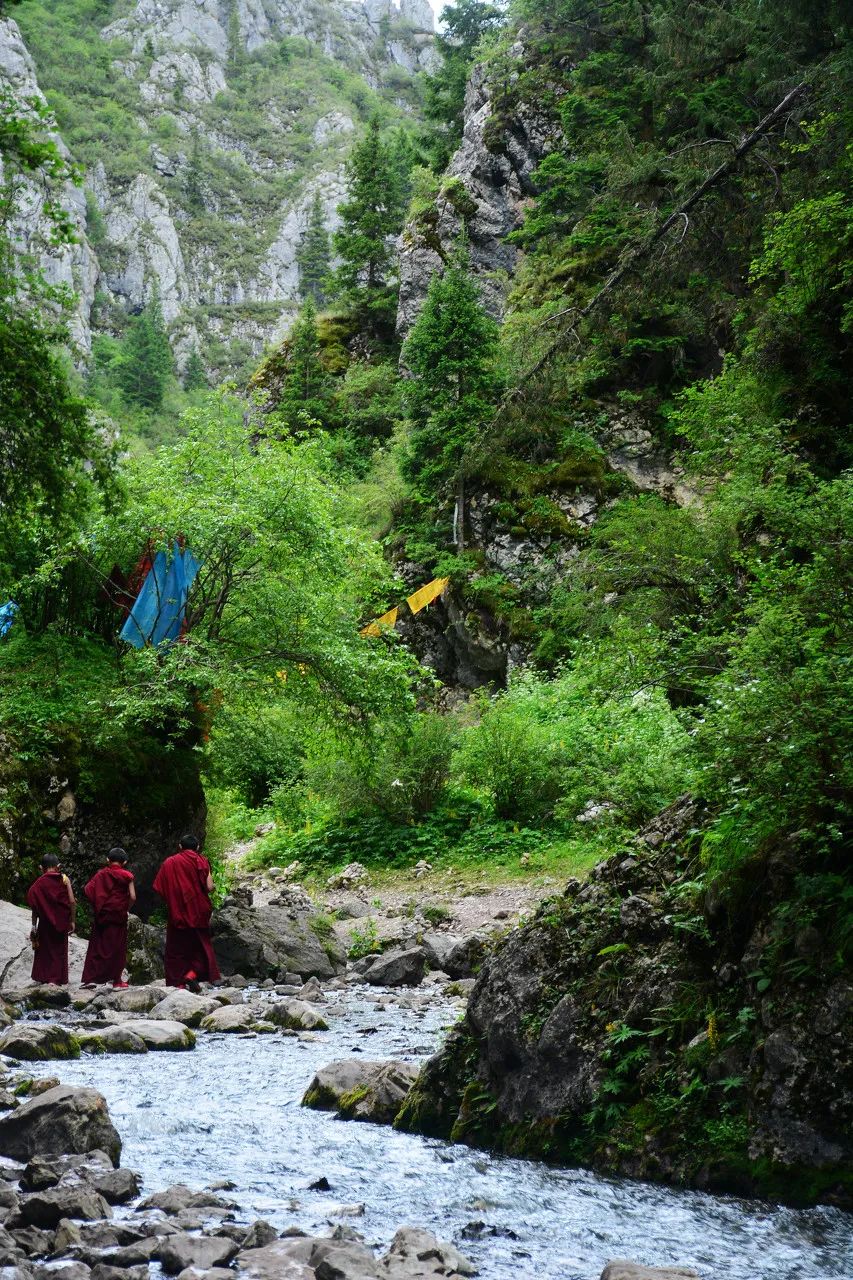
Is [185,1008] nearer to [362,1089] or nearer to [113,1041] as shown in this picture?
[113,1041]

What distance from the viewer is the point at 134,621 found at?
15.3 metres

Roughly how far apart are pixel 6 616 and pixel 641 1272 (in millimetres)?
14115

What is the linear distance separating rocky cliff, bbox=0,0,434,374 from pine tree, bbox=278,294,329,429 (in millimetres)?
55372

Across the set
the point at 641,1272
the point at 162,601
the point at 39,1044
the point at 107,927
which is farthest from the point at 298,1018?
the point at 162,601

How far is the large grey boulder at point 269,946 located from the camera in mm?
12586

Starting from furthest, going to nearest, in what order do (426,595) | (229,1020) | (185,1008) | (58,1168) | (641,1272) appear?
(426,595) → (185,1008) → (229,1020) → (58,1168) → (641,1272)

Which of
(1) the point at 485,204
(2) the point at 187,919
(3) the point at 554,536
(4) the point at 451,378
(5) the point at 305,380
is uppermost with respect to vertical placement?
(1) the point at 485,204

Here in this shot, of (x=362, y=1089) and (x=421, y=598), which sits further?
(x=421, y=598)

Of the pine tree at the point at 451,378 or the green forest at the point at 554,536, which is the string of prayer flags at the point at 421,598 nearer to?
the green forest at the point at 554,536

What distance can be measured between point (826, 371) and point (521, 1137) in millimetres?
16142

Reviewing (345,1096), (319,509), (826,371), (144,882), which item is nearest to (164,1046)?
(345,1096)

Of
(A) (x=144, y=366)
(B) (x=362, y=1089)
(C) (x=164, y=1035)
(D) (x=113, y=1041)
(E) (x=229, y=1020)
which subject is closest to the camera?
(B) (x=362, y=1089)

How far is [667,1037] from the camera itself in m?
5.04

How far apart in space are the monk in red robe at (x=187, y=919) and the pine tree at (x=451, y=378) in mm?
15644
